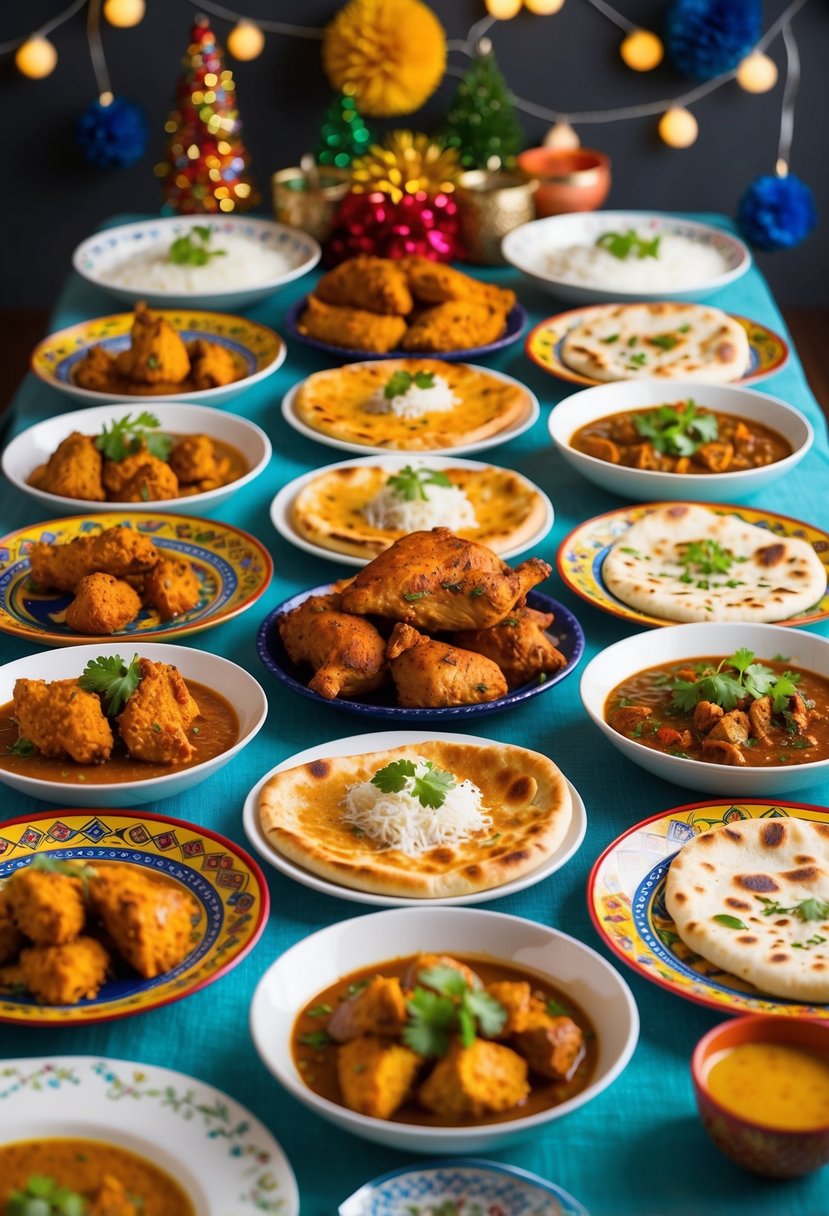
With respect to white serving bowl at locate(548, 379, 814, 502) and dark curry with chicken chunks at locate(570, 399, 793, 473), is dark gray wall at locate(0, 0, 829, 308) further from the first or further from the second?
dark curry with chicken chunks at locate(570, 399, 793, 473)

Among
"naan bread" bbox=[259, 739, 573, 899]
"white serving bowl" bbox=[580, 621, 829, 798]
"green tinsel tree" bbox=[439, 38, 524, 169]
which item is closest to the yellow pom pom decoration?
"green tinsel tree" bbox=[439, 38, 524, 169]

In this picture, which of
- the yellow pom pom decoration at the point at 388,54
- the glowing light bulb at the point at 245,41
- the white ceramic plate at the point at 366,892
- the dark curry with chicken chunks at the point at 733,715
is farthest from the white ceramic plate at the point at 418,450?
the glowing light bulb at the point at 245,41

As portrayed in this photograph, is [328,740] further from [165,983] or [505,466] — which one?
[505,466]

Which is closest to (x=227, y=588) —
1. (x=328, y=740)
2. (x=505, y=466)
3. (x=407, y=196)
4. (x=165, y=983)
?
(x=328, y=740)

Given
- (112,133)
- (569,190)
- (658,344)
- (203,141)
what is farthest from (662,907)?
(112,133)

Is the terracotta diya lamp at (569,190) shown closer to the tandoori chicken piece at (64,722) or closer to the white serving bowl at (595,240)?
the white serving bowl at (595,240)

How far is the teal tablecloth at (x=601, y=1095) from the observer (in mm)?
1831

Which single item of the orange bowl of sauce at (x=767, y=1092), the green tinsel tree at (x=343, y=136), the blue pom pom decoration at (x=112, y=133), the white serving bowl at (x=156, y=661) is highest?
the green tinsel tree at (x=343, y=136)

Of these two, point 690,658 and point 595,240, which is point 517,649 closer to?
point 690,658

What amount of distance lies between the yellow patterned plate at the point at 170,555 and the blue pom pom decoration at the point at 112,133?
4.48m

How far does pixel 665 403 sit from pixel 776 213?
108 inches

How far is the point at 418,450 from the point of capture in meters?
3.87

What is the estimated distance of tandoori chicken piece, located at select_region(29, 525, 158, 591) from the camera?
313 cm

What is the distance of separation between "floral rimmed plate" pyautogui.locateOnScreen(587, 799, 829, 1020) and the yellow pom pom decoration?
445 cm
